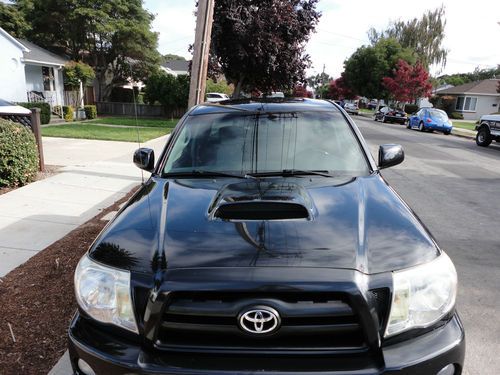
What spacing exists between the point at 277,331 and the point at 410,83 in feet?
136

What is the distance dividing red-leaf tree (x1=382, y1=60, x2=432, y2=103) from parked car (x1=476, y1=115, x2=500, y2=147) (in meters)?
23.0

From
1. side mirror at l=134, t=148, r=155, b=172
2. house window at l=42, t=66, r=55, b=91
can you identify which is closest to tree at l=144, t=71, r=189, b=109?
house window at l=42, t=66, r=55, b=91

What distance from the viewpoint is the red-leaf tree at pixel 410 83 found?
39.0m

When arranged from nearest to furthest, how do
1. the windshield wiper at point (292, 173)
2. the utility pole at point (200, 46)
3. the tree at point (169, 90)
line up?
1. the windshield wiper at point (292, 173)
2. the utility pole at point (200, 46)
3. the tree at point (169, 90)

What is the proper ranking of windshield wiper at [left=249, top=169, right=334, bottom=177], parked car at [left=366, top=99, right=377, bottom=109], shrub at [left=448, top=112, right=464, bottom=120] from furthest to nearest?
parked car at [left=366, top=99, right=377, bottom=109] → shrub at [left=448, top=112, right=464, bottom=120] → windshield wiper at [left=249, top=169, right=334, bottom=177]

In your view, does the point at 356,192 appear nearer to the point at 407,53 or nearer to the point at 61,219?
the point at 61,219

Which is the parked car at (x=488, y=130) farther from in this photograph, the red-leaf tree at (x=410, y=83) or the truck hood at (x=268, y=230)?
the red-leaf tree at (x=410, y=83)

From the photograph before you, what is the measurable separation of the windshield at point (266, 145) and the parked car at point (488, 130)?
625 inches

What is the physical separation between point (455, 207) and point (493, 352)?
4528mm

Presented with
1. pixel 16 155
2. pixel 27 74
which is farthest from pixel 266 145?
pixel 27 74

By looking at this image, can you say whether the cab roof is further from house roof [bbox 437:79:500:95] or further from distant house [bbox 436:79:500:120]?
house roof [bbox 437:79:500:95]

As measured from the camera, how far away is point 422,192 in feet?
26.7

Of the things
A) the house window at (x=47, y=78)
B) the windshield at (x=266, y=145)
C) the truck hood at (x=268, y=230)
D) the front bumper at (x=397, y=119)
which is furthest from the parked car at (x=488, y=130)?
the house window at (x=47, y=78)

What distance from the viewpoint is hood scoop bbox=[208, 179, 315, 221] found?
2232 mm
